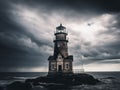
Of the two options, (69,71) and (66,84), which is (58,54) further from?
(66,84)

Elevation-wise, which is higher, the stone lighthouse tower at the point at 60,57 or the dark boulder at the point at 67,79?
the stone lighthouse tower at the point at 60,57

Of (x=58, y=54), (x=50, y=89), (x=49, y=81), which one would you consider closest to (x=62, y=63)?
(x=58, y=54)

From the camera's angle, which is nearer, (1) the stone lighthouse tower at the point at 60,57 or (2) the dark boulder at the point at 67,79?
(2) the dark boulder at the point at 67,79

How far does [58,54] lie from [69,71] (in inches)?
206

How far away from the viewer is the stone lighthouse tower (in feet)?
165

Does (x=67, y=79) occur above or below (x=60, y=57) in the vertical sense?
below

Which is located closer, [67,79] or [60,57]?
[67,79]

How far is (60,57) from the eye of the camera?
50.4m

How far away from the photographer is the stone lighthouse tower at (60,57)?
50344 mm

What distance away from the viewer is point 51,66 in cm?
5075

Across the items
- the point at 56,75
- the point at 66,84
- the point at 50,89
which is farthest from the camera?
the point at 56,75

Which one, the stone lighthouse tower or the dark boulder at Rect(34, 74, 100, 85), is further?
the stone lighthouse tower

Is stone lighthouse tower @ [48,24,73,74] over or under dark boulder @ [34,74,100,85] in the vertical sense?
over

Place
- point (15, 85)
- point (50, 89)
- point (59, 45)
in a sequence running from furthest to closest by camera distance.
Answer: point (59, 45), point (15, 85), point (50, 89)
